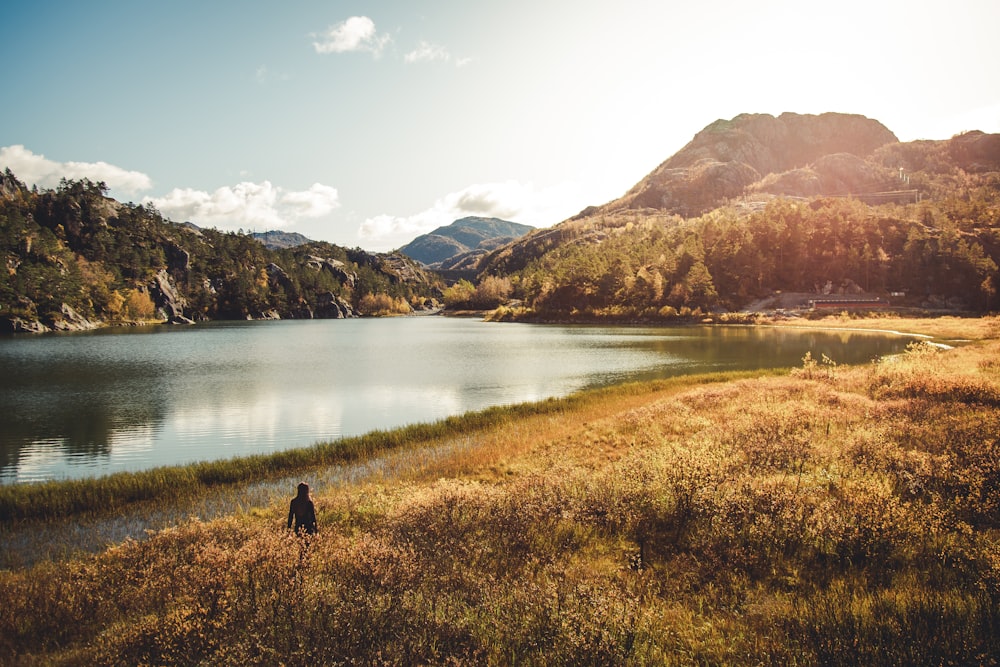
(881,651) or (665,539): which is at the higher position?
(881,651)

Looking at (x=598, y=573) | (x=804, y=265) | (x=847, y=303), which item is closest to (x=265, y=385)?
(x=598, y=573)

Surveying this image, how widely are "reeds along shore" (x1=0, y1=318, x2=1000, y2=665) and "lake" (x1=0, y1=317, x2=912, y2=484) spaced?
47.8 feet

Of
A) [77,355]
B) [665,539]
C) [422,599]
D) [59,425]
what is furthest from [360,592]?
[77,355]

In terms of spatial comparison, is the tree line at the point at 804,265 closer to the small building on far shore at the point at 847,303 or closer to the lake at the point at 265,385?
the small building on far shore at the point at 847,303

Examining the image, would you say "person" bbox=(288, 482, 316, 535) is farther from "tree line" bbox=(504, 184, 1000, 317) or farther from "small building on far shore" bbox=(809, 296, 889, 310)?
"small building on far shore" bbox=(809, 296, 889, 310)

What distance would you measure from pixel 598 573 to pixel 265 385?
4267 centimetres

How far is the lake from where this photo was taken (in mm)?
26672

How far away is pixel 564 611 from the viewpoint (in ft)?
25.0

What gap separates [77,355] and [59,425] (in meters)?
48.5

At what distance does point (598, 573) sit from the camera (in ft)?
32.3

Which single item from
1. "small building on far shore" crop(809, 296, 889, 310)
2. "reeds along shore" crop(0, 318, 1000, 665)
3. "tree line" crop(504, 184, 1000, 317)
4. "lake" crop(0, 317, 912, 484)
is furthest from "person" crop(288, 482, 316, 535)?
"small building on far shore" crop(809, 296, 889, 310)

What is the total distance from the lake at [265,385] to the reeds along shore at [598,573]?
1456 cm

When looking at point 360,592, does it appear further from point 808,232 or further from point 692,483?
point 808,232

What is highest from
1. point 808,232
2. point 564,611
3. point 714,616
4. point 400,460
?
point 808,232
